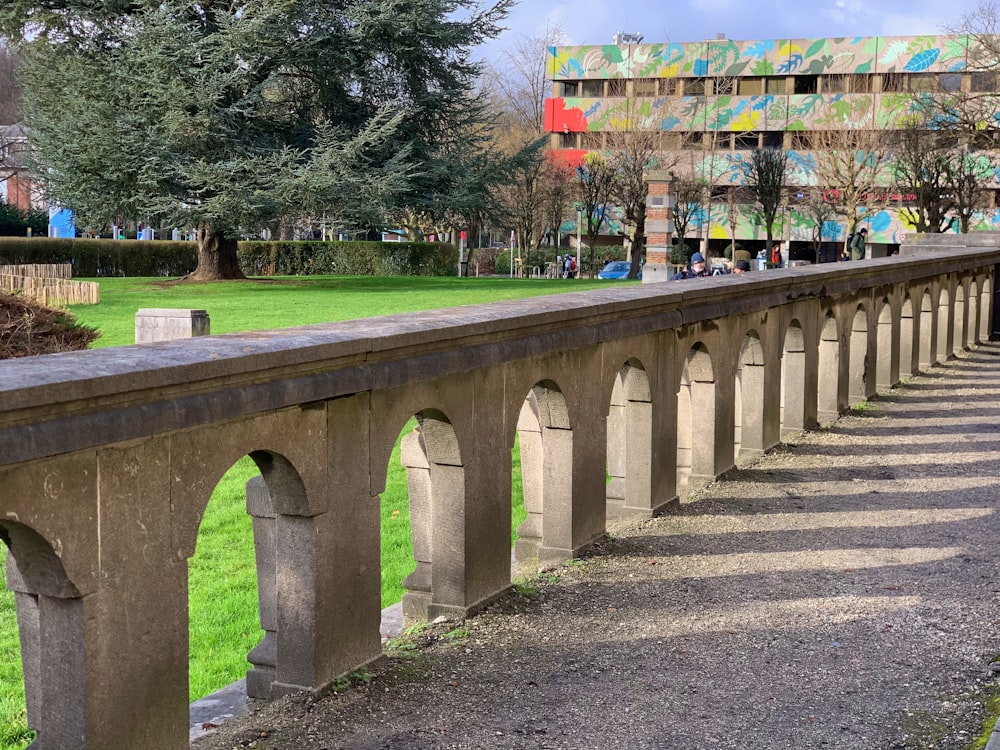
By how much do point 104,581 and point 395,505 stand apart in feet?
20.3

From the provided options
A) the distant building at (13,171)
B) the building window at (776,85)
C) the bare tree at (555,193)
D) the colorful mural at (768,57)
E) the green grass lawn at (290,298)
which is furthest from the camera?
the building window at (776,85)

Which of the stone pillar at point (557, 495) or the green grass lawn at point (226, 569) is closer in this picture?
the green grass lawn at point (226, 569)

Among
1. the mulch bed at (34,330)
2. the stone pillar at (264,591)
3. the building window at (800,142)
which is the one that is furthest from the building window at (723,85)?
the stone pillar at (264,591)

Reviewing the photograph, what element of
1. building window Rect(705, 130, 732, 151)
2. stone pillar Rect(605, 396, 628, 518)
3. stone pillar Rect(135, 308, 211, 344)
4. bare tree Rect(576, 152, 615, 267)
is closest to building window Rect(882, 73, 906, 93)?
building window Rect(705, 130, 732, 151)

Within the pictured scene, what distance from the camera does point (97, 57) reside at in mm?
32969

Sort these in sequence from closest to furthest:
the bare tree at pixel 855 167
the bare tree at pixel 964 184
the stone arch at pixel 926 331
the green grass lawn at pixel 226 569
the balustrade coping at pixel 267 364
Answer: the balustrade coping at pixel 267 364
the green grass lawn at pixel 226 569
the stone arch at pixel 926 331
the bare tree at pixel 964 184
the bare tree at pixel 855 167

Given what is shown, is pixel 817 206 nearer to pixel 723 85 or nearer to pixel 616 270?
pixel 723 85

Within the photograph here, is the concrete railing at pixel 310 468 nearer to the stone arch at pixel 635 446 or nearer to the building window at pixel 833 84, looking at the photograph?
the stone arch at pixel 635 446

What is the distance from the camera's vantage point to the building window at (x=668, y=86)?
67.6 meters

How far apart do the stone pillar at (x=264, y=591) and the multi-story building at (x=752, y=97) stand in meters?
59.8

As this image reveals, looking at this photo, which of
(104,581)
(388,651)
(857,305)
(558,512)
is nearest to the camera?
(104,581)

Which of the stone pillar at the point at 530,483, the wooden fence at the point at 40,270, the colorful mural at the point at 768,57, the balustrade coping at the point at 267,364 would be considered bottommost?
the stone pillar at the point at 530,483

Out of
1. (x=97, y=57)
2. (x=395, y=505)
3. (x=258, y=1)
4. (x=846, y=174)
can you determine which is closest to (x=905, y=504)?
(x=395, y=505)

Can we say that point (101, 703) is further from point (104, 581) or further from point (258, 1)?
point (258, 1)
